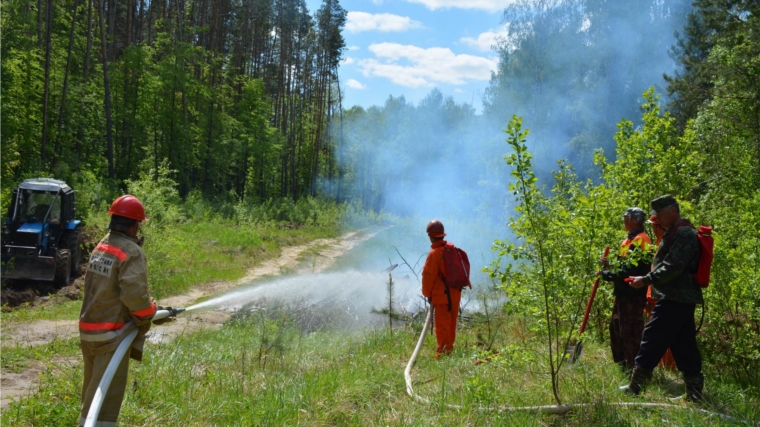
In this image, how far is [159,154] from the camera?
27109 millimetres

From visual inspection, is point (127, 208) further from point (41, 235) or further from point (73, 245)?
point (73, 245)

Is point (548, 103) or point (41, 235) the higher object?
point (548, 103)

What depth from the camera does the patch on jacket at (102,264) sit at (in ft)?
12.4

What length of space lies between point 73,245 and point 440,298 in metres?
10.2

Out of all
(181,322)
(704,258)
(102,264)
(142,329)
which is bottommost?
(181,322)

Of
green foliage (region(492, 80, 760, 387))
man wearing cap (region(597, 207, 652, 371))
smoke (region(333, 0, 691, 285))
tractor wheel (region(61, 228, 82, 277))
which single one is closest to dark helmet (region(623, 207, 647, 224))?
man wearing cap (region(597, 207, 652, 371))

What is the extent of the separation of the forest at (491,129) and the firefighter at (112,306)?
280 centimetres

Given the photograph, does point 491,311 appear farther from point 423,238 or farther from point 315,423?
point 423,238

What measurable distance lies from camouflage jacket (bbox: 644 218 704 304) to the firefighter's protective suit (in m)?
4.34

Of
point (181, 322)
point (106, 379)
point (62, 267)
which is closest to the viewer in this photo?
point (106, 379)

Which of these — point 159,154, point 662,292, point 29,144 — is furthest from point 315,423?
point 159,154

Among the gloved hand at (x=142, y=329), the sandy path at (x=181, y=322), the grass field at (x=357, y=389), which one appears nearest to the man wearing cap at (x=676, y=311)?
the grass field at (x=357, y=389)

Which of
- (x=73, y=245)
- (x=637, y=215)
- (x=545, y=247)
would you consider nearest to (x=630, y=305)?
(x=637, y=215)

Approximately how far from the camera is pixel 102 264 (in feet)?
12.5
